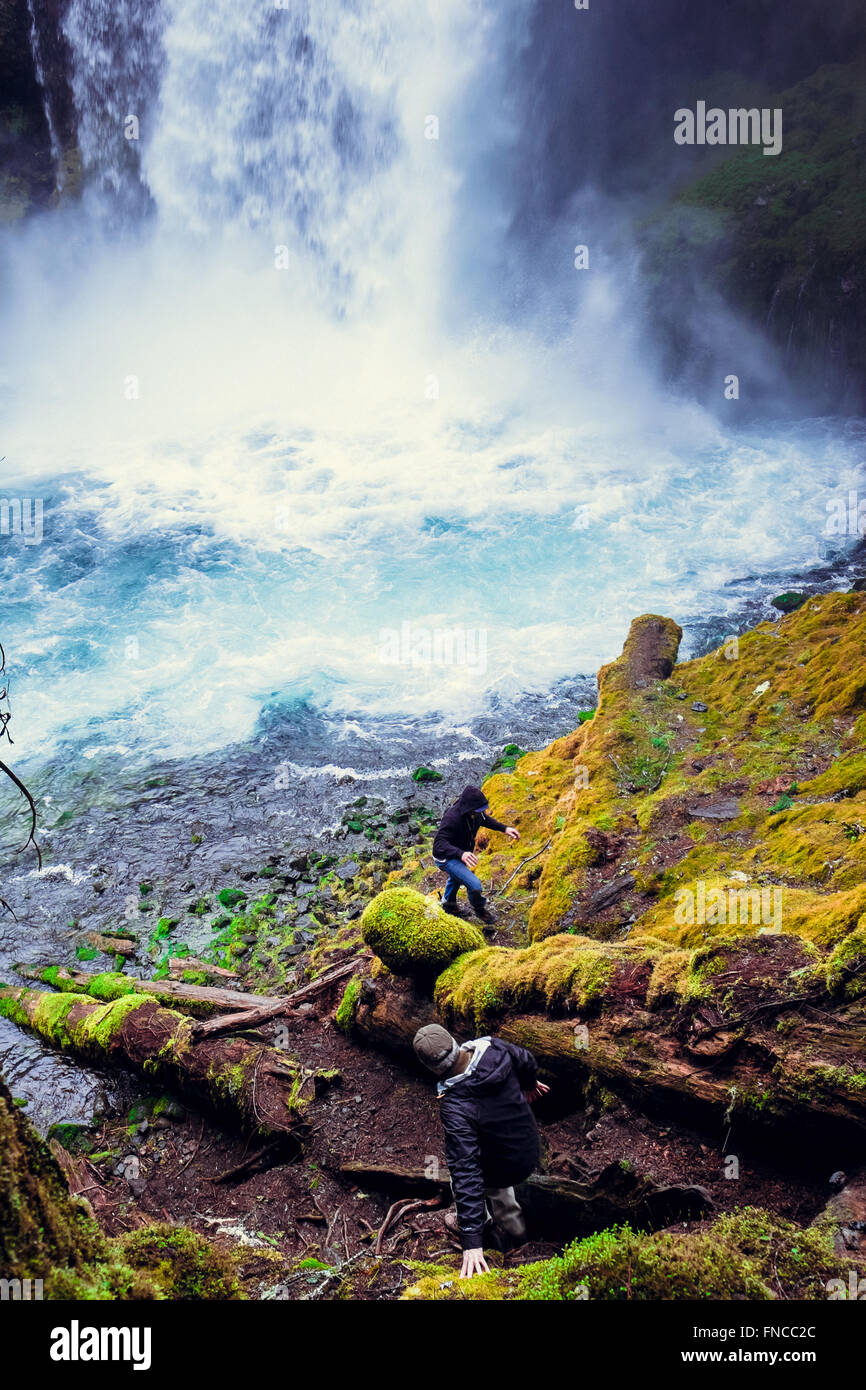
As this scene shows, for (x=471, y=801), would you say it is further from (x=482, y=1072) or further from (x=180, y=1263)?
(x=180, y=1263)

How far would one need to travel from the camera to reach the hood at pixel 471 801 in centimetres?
696

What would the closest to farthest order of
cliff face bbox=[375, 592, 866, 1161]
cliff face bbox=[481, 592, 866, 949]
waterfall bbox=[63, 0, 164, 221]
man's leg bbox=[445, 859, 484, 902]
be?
cliff face bbox=[375, 592, 866, 1161] < cliff face bbox=[481, 592, 866, 949] < man's leg bbox=[445, 859, 484, 902] < waterfall bbox=[63, 0, 164, 221]

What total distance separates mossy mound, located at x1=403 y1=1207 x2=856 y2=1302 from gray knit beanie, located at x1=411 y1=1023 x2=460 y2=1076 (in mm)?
923

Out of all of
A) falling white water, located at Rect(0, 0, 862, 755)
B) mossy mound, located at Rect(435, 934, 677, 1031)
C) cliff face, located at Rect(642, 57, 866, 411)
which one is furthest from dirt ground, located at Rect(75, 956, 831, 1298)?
cliff face, located at Rect(642, 57, 866, 411)

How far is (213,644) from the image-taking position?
16078 mm

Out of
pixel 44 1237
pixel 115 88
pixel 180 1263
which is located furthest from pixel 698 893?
pixel 115 88

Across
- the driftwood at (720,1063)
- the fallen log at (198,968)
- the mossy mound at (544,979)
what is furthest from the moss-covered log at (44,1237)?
the fallen log at (198,968)

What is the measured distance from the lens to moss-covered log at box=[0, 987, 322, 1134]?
18.0 ft

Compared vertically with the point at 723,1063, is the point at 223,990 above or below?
below

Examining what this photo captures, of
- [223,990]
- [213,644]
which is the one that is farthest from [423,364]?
[223,990]

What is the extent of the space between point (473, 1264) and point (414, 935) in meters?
2.35

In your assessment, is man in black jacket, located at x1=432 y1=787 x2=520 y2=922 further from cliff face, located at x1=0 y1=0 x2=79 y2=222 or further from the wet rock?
cliff face, located at x1=0 y1=0 x2=79 y2=222

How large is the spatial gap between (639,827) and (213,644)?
36.6 ft
